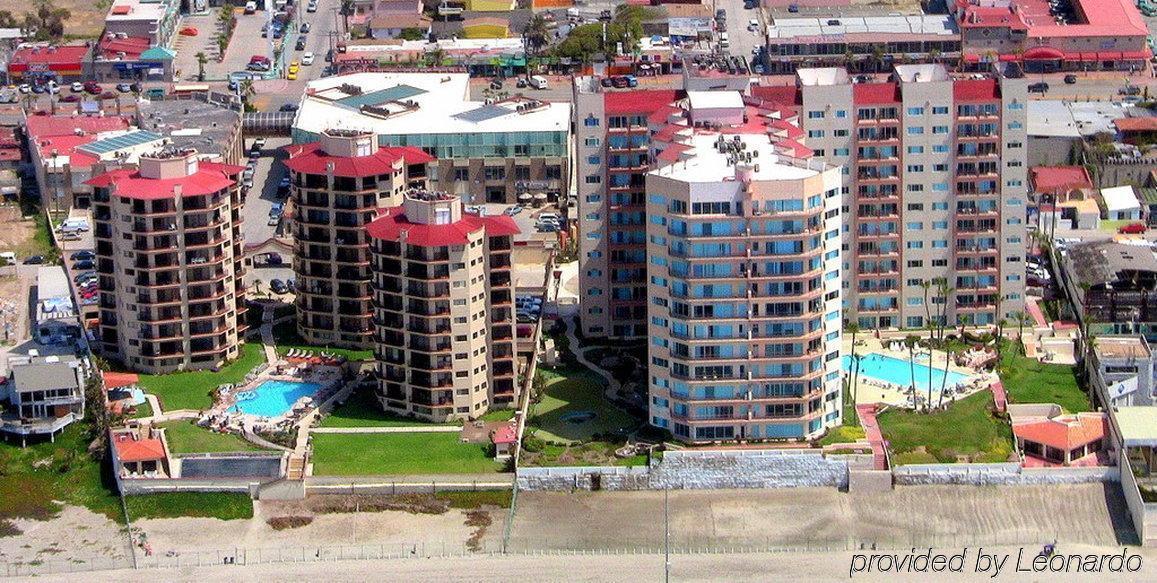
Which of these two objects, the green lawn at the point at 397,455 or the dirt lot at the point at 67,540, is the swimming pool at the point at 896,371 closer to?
the green lawn at the point at 397,455

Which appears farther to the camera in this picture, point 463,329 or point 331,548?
point 463,329

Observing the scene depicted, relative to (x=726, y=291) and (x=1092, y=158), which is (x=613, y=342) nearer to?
(x=726, y=291)

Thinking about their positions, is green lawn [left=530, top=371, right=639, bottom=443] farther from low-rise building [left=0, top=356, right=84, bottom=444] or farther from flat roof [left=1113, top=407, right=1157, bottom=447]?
flat roof [left=1113, top=407, right=1157, bottom=447]

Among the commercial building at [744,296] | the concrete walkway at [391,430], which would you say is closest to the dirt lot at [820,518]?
the commercial building at [744,296]

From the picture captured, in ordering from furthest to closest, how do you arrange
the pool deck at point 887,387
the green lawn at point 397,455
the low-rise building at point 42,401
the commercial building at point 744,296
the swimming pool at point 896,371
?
1. the swimming pool at point 896,371
2. the pool deck at point 887,387
3. the low-rise building at point 42,401
4. the green lawn at point 397,455
5. the commercial building at point 744,296

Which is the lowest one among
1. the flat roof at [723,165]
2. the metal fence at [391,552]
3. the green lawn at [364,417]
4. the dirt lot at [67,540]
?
the metal fence at [391,552]

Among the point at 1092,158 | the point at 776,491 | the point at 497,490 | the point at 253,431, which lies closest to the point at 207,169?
the point at 253,431

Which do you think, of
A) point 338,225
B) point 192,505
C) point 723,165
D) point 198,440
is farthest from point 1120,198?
point 192,505
